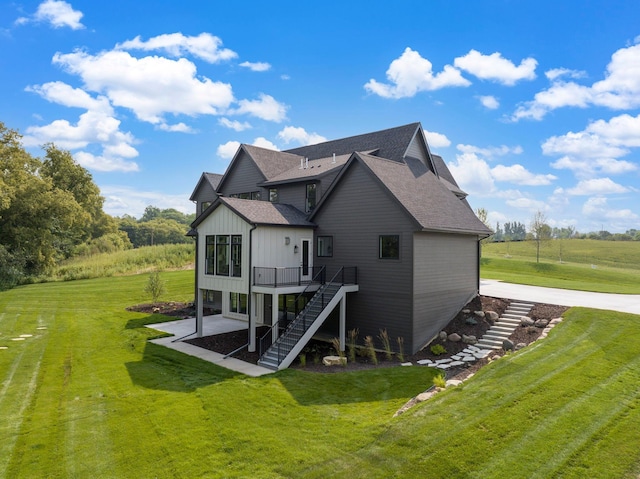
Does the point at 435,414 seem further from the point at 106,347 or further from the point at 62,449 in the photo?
the point at 106,347

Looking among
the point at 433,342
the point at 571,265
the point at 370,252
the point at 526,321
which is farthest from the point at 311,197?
the point at 571,265

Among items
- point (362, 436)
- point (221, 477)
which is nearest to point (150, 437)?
point (221, 477)

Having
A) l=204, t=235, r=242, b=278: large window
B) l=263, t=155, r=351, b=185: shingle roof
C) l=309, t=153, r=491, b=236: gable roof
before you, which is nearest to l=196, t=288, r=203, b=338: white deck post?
l=204, t=235, r=242, b=278: large window

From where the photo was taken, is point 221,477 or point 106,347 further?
point 106,347

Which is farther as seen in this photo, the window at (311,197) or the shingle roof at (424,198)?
Result: the window at (311,197)

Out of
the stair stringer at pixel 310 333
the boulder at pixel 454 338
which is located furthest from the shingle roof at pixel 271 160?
the boulder at pixel 454 338

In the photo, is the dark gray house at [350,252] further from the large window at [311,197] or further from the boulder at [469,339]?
the boulder at [469,339]
